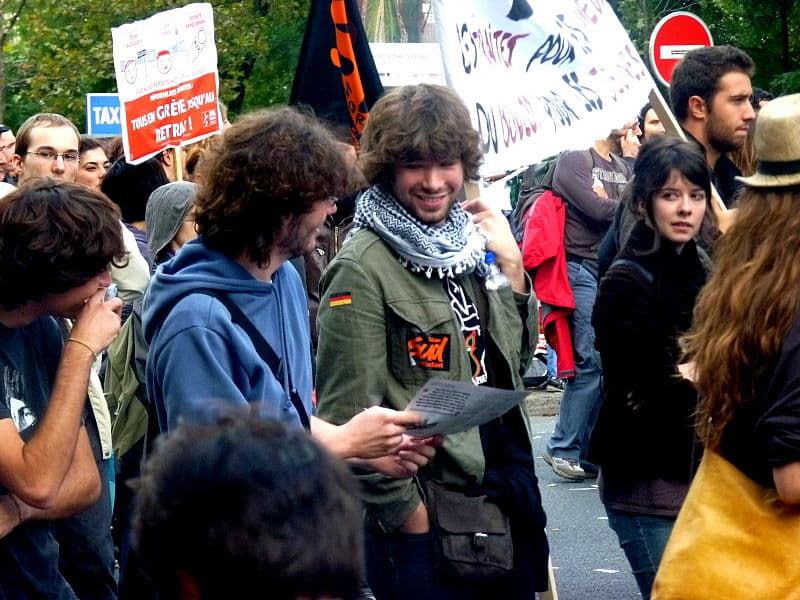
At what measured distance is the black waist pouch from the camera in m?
3.72

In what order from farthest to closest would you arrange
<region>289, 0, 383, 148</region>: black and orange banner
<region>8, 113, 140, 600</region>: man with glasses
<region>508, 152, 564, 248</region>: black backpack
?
1. <region>508, 152, 564, 248</region>: black backpack
2. <region>289, 0, 383, 148</region>: black and orange banner
3. <region>8, 113, 140, 600</region>: man with glasses

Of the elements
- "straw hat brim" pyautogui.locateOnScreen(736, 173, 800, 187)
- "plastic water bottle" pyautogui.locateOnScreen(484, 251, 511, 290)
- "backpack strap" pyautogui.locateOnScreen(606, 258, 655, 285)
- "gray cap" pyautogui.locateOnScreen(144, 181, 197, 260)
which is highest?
"straw hat brim" pyautogui.locateOnScreen(736, 173, 800, 187)

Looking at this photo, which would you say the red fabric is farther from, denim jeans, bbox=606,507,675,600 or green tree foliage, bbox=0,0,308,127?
green tree foliage, bbox=0,0,308,127

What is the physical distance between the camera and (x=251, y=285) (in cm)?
316

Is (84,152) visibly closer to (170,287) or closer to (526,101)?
(526,101)

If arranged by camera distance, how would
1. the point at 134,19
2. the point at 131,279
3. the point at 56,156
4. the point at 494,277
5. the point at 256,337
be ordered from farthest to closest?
the point at 134,19 < the point at 56,156 < the point at 131,279 < the point at 494,277 < the point at 256,337

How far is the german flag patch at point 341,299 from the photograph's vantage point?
372cm

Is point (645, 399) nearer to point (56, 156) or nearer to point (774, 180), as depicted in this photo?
point (774, 180)

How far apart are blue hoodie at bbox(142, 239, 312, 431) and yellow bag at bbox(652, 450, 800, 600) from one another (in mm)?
861

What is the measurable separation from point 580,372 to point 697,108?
3501 millimetres

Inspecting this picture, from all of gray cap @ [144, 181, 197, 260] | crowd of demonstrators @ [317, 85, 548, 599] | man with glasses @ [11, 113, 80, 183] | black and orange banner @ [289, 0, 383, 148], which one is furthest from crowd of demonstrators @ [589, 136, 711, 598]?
man with glasses @ [11, 113, 80, 183]

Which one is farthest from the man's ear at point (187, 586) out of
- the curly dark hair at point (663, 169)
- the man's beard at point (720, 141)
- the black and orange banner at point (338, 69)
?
the man's beard at point (720, 141)

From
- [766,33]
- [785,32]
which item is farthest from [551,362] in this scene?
[766,33]

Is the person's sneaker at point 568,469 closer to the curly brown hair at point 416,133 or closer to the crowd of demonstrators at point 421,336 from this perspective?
the crowd of demonstrators at point 421,336
